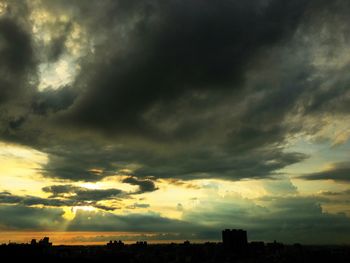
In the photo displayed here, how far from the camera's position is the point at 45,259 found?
18812 cm

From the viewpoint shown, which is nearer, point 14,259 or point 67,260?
point 14,259

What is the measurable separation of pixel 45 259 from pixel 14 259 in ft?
50.5

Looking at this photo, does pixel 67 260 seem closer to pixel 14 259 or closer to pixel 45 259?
pixel 45 259

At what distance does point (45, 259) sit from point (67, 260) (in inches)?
546

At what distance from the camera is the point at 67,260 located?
199 metres

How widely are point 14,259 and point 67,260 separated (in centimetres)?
2917

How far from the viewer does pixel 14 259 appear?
176875 millimetres

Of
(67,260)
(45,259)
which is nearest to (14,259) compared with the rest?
(45,259)
